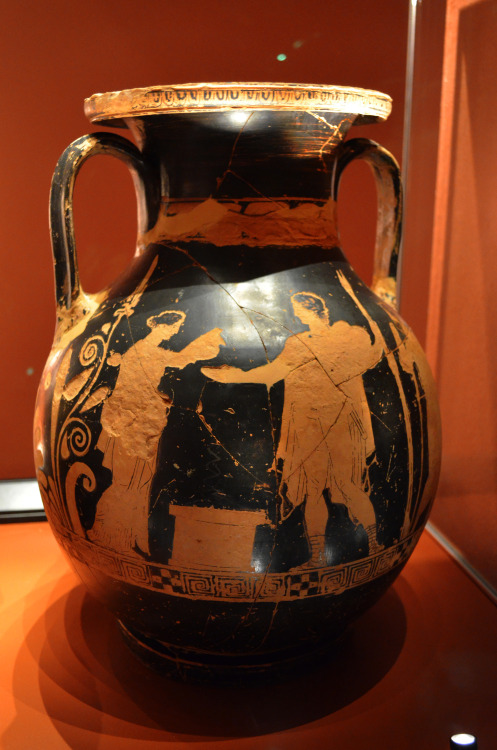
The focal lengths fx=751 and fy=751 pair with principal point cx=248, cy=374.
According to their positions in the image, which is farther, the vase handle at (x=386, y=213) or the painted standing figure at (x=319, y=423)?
the vase handle at (x=386, y=213)

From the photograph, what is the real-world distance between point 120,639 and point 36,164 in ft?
2.88

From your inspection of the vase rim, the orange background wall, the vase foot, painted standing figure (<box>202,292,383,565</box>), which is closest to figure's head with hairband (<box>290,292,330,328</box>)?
painted standing figure (<box>202,292,383,565</box>)

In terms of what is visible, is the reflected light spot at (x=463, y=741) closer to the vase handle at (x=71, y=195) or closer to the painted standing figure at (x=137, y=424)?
the painted standing figure at (x=137, y=424)


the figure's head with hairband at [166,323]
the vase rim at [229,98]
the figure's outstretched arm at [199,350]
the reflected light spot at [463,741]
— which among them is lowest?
the reflected light spot at [463,741]

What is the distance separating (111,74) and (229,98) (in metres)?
0.66

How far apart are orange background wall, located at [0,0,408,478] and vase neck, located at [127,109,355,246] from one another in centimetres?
52

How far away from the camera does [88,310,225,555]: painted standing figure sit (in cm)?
86

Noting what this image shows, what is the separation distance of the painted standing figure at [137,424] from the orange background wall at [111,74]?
67cm

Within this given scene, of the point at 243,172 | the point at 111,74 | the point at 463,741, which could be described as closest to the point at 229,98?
the point at 243,172

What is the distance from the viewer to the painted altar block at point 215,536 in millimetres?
850

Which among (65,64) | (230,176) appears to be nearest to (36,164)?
(65,64)

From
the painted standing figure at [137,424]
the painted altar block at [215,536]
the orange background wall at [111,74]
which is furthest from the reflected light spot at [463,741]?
the orange background wall at [111,74]

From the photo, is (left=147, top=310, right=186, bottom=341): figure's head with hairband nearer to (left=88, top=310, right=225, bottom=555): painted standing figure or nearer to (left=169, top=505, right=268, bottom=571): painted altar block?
(left=88, top=310, right=225, bottom=555): painted standing figure

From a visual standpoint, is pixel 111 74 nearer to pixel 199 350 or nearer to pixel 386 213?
pixel 386 213
